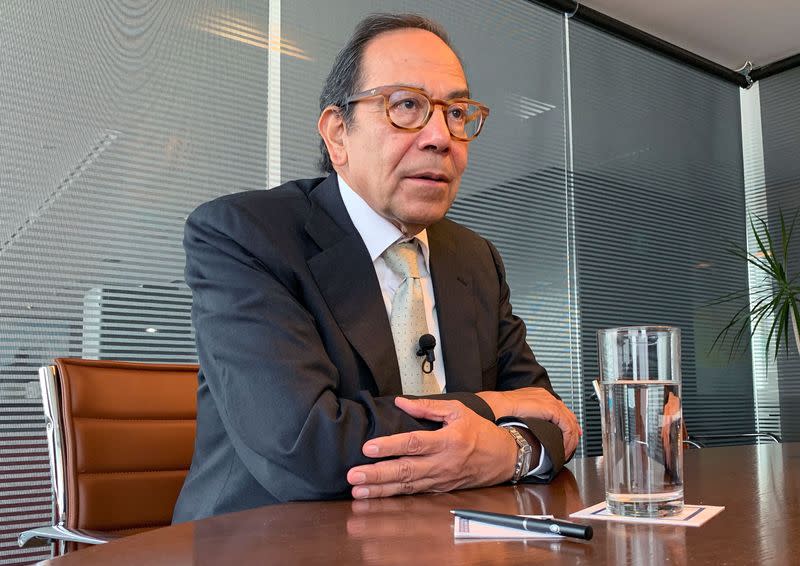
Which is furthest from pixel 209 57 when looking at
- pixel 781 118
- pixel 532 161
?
pixel 781 118

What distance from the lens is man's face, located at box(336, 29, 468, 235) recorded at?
5.49 feet

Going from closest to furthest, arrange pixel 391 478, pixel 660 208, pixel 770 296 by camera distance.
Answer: pixel 391 478
pixel 660 208
pixel 770 296

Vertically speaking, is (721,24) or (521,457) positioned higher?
(721,24)

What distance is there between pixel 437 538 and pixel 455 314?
100cm

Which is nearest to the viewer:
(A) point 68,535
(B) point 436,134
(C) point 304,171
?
(A) point 68,535

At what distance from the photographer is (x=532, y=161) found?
16.3ft

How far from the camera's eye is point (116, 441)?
176 centimetres

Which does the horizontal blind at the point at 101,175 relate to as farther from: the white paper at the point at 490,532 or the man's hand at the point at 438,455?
the white paper at the point at 490,532

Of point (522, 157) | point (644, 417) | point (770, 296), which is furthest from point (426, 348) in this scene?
point (770, 296)

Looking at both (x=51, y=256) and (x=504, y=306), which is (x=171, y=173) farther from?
(x=504, y=306)

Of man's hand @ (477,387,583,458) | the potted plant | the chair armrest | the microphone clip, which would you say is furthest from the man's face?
the potted plant

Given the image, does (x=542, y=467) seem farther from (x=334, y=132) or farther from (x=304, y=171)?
(x=304, y=171)

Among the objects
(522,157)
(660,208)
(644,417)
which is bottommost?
(644,417)

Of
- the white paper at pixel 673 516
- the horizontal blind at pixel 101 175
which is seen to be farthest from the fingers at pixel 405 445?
the horizontal blind at pixel 101 175
